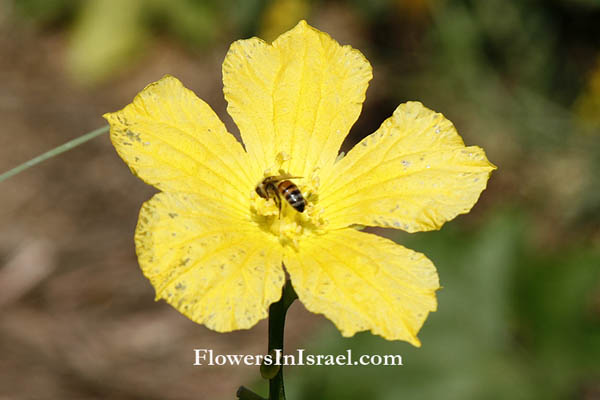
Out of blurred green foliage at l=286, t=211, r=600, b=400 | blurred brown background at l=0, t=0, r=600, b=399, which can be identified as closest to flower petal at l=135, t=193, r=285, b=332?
blurred brown background at l=0, t=0, r=600, b=399

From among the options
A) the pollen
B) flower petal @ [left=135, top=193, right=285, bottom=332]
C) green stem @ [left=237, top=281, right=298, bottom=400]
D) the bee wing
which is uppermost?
the bee wing

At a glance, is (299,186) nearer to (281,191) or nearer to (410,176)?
(281,191)

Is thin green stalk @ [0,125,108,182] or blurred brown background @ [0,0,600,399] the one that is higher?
blurred brown background @ [0,0,600,399]

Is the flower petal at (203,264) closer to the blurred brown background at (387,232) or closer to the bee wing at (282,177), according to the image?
the bee wing at (282,177)

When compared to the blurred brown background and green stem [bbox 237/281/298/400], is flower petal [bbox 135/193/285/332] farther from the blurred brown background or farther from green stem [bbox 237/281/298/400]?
the blurred brown background

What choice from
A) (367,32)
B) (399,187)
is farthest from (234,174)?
(367,32)

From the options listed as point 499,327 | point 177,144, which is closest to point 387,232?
point 499,327

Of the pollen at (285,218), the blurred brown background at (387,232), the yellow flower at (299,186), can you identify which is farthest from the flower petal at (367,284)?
the blurred brown background at (387,232)
